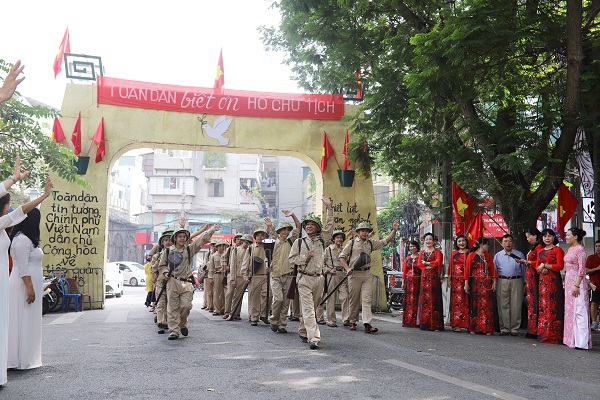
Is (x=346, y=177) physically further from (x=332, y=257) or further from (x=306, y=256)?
(x=306, y=256)

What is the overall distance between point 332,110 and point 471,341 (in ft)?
29.1

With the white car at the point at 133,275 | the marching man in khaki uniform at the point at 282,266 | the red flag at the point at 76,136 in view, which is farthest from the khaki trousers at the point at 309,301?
the white car at the point at 133,275

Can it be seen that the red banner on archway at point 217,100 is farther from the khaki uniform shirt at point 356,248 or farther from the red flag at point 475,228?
the khaki uniform shirt at point 356,248

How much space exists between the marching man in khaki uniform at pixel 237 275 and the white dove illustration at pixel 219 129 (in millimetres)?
3363

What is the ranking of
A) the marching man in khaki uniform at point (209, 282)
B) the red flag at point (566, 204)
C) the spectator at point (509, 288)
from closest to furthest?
1. the spectator at point (509, 288)
2. the red flag at point (566, 204)
3. the marching man in khaki uniform at point (209, 282)

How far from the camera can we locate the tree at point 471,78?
33.5 ft

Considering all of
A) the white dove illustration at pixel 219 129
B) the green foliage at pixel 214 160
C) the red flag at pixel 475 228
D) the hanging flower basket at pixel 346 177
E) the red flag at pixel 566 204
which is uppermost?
the green foliage at pixel 214 160

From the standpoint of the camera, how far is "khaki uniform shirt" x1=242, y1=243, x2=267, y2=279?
13.4 m

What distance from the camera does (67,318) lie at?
558 inches

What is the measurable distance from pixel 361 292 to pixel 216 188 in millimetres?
46470

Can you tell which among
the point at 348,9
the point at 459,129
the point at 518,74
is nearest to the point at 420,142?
the point at 459,129

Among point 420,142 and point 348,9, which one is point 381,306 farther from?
point 348,9

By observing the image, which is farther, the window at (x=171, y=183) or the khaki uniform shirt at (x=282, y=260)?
the window at (x=171, y=183)

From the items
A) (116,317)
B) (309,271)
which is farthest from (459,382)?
(116,317)
